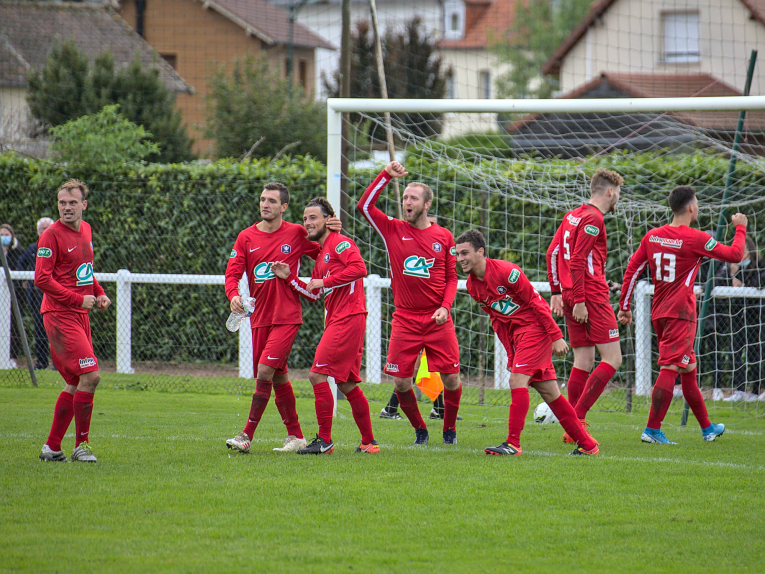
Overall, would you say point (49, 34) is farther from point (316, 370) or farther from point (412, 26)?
point (316, 370)

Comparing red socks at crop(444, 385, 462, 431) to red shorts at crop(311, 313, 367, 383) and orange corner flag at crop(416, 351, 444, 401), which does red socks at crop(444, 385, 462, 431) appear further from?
orange corner flag at crop(416, 351, 444, 401)

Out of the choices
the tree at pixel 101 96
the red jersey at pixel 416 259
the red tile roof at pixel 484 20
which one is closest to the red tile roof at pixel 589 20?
the tree at pixel 101 96

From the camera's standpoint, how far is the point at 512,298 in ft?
21.9

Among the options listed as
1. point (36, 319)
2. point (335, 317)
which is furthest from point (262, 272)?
point (36, 319)

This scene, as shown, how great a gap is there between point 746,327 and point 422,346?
15.9ft

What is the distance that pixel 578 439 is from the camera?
6.67 meters

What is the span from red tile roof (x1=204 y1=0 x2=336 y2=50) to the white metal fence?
19.6m

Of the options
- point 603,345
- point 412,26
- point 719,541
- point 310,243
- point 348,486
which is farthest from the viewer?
point 412,26

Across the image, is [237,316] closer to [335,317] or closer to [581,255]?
[335,317]

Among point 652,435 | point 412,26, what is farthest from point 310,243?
point 412,26

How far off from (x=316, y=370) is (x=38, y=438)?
8.66ft

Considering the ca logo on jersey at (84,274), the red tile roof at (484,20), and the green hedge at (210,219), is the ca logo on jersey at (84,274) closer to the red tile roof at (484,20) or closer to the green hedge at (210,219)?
the green hedge at (210,219)

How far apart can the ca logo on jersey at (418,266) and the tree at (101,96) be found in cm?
1461

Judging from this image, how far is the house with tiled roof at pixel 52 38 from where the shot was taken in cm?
2603
